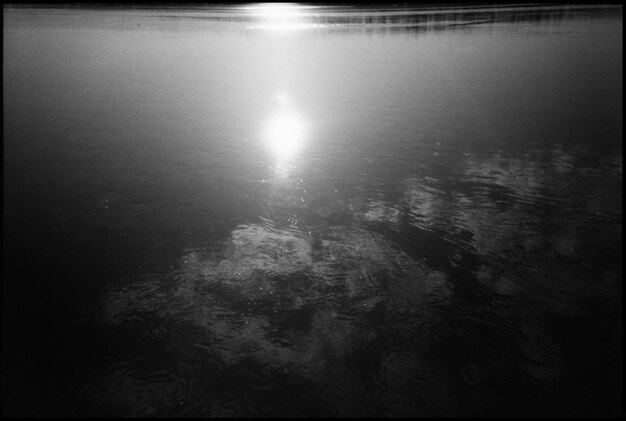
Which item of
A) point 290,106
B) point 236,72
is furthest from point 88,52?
point 290,106

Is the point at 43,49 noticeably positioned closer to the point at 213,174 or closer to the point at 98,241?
Result: the point at 213,174

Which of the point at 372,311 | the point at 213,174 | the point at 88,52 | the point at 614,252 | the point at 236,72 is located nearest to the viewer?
the point at 372,311

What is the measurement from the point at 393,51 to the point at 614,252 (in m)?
15.3

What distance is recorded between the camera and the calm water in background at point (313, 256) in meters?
2.80

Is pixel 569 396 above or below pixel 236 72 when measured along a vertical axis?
below

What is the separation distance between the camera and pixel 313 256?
409 cm

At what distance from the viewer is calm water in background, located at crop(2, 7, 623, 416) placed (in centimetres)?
280

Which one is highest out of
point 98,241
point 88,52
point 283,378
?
point 88,52

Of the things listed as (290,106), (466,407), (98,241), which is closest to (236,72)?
(290,106)

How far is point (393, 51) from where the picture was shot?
17.7m

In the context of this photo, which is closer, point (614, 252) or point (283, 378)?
point (283, 378)

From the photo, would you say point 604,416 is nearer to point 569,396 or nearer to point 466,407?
point 569,396

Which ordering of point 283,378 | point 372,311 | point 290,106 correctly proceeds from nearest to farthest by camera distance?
point 283,378, point 372,311, point 290,106

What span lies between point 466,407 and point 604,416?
0.85 m
